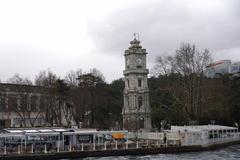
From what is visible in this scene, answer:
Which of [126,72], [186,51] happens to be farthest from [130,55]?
[186,51]

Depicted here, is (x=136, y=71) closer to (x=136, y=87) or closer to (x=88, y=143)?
(x=136, y=87)

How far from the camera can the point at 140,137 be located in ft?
230

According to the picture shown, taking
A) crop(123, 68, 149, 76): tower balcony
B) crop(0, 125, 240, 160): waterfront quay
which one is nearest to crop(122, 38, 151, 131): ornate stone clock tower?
crop(123, 68, 149, 76): tower balcony

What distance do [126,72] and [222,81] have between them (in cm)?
2251

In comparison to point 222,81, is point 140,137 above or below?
below

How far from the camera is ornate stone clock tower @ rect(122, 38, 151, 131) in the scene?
8038 cm

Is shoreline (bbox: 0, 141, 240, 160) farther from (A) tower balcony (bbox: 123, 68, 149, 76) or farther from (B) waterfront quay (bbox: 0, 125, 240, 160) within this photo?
(A) tower balcony (bbox: 123, 68, 149, 76)

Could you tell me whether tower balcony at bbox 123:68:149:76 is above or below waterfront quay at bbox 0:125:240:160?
above

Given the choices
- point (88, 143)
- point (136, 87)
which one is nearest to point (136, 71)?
point (136, 87)

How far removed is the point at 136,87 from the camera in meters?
81.3

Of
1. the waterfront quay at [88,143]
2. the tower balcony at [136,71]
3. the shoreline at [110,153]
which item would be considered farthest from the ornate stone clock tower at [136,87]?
the shoreline at [110,153]

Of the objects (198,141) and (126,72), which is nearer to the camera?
(198,141)

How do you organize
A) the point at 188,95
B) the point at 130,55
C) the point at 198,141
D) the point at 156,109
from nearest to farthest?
the point at 198,141, the point at 188,95, the point at 130,55, the point at 156,109

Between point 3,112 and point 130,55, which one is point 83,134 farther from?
point 3,112
